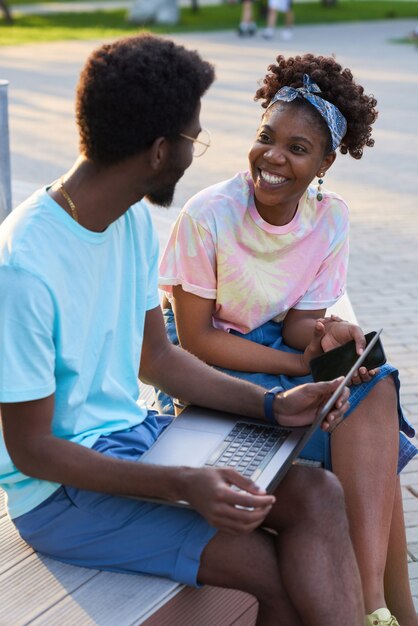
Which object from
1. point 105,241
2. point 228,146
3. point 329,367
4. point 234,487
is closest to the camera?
point 234,487

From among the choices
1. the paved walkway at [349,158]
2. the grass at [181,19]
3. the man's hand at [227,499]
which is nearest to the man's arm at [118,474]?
the man's hand at [227,499]

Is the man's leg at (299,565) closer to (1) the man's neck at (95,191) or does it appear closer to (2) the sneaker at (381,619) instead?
(2) the sneaker at (381,619)

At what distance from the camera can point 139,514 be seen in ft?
8.09

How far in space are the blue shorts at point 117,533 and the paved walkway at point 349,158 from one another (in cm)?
134

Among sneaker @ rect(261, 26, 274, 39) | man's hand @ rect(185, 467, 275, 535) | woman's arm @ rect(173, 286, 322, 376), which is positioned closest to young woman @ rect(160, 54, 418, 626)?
woman's arm @ rect(173, 286, 322, 376)

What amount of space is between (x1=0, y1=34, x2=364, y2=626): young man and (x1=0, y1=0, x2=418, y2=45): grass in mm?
18248

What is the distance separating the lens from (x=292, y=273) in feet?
11.2

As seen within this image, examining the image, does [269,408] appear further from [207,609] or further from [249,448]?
[207,609]

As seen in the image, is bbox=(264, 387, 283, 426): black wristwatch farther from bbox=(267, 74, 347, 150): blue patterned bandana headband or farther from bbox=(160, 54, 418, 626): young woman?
bbox=(267, 74, 347, 150): blue patterned bandana headband

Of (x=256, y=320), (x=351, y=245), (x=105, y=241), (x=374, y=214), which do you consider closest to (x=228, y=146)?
(x=374, y=214)

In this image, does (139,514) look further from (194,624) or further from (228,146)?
(228,146)

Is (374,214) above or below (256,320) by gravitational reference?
below

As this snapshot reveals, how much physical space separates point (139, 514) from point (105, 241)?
63 cm

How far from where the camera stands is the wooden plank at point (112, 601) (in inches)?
92.9
